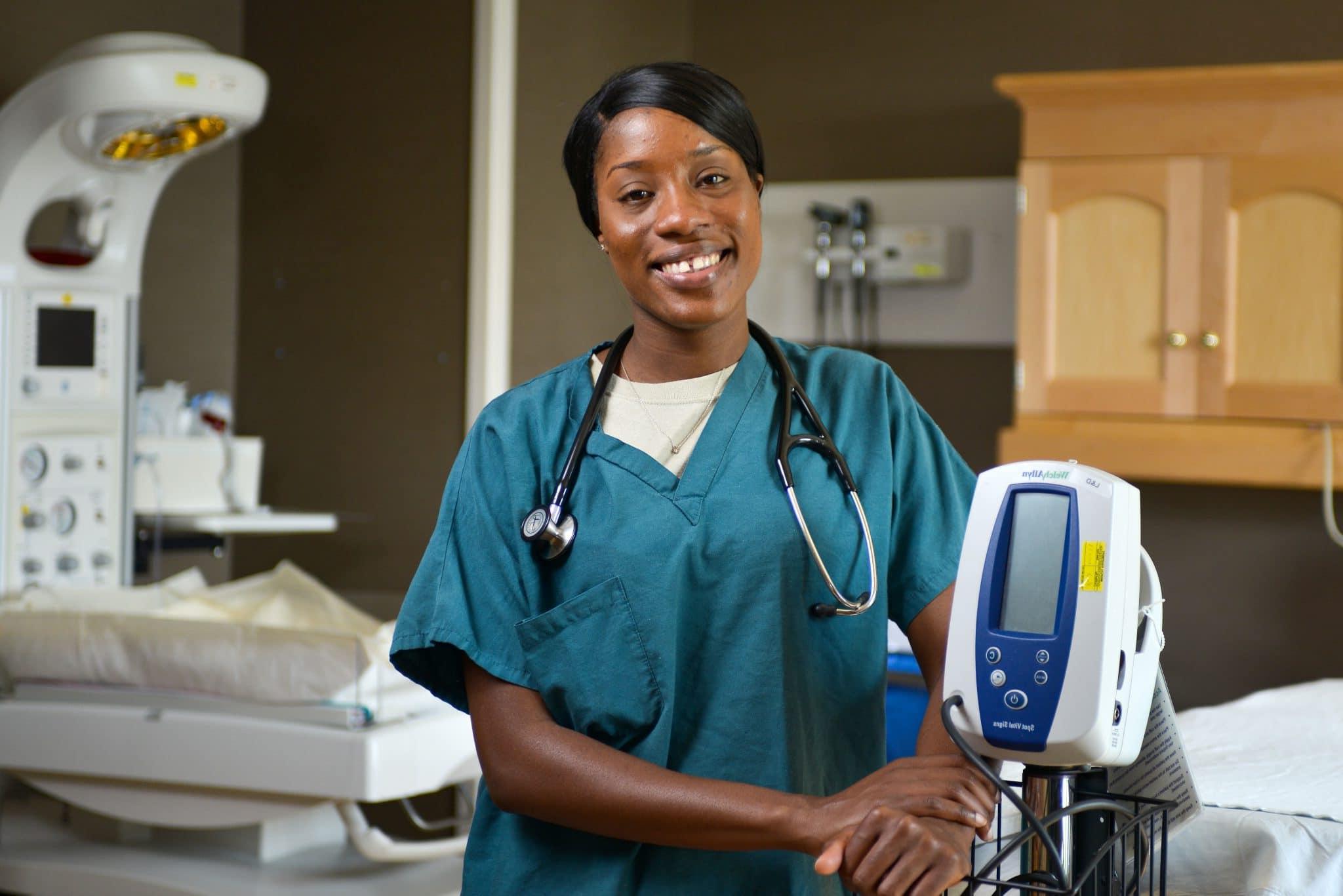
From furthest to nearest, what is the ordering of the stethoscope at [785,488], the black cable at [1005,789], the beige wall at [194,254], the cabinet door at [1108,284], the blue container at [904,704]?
the beige wall at [194,254]
the cabinet door at [1108,284]
the blue container at [904,704]
the stethoscope at [785,488]
the black cable at [1005,789]

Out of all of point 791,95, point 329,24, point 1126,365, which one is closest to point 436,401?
point 329,24

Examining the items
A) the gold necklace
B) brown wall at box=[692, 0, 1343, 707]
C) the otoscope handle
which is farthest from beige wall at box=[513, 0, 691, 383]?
the gold necklace

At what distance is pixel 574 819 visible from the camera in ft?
3.08

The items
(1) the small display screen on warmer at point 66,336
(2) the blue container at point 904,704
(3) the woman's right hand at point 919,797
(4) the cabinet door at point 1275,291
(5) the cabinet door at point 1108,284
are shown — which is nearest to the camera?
(3) the woman's right hand at point 919,797

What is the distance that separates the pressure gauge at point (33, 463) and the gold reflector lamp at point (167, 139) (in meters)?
0.57

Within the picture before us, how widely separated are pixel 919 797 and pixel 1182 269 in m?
2.23

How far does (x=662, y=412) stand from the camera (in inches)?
42.4

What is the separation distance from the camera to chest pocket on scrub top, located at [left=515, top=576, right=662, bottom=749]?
3.22 feet

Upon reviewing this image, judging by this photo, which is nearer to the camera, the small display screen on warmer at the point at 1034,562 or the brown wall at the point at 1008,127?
the small display screen on warmer at the point at 1034,562

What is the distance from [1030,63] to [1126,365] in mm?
854

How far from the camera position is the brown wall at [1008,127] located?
9.90 feet

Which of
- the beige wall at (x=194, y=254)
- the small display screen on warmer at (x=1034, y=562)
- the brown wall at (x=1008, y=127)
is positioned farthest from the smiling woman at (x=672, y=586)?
the beige wall at (x=194, y=254)

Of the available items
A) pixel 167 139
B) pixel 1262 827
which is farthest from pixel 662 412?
pixel 167 139

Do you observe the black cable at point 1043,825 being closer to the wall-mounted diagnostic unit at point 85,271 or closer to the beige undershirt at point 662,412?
the beige undershirt at point 662,412
